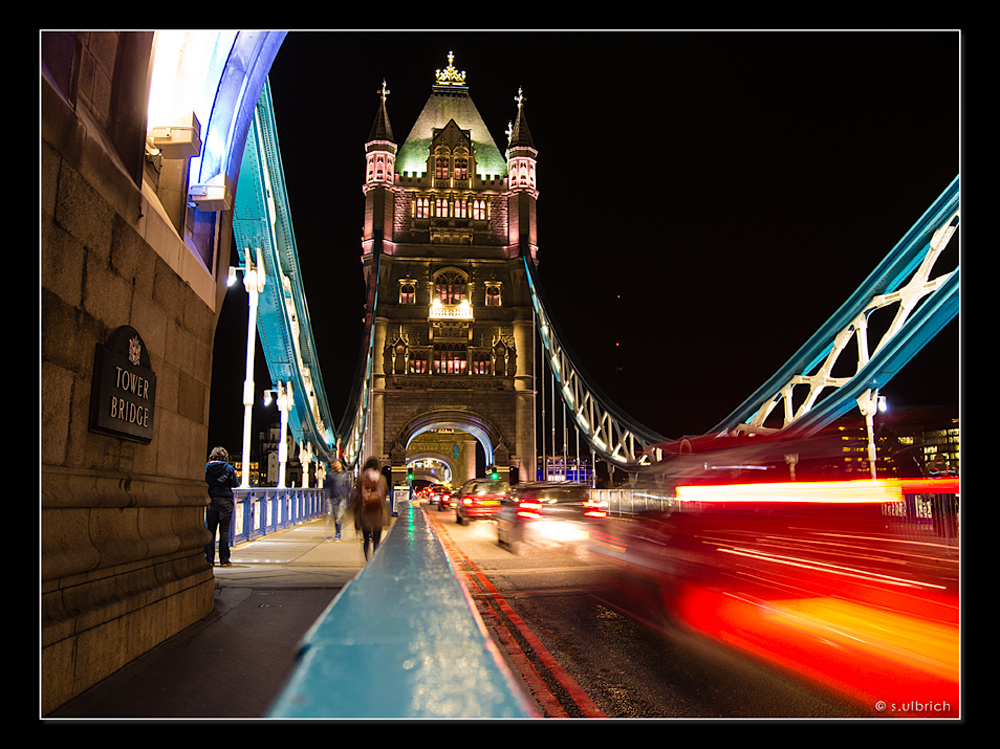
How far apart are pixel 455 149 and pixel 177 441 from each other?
65433 millimetres

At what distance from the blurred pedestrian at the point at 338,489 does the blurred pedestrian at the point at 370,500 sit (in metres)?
4.15

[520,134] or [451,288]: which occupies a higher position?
[520,134]

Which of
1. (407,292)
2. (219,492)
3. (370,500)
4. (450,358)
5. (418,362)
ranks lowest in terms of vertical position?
(370,500)

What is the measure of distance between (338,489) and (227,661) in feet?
35.1

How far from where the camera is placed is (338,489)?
15.4m

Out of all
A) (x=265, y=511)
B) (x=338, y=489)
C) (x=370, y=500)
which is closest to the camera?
(x=370, y=500)

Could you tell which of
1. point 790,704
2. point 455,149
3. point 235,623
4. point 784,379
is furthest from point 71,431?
point 455,149

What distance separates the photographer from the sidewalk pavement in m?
3.87

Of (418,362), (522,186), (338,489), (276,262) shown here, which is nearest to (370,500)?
(338,489)

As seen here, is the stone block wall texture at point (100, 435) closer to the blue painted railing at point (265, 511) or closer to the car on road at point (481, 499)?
the blue painted railing at point (265, 511)

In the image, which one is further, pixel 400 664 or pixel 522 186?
pixel 522 186

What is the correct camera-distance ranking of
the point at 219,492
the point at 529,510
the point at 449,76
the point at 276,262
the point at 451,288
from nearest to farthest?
the point at 219,492 < the point at 529,510 < the point at 276,262 < the point at 451,288 < the point at 449,76

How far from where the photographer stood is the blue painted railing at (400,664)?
11.8 feet

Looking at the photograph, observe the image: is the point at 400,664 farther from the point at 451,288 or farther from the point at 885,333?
the point at 451,288
